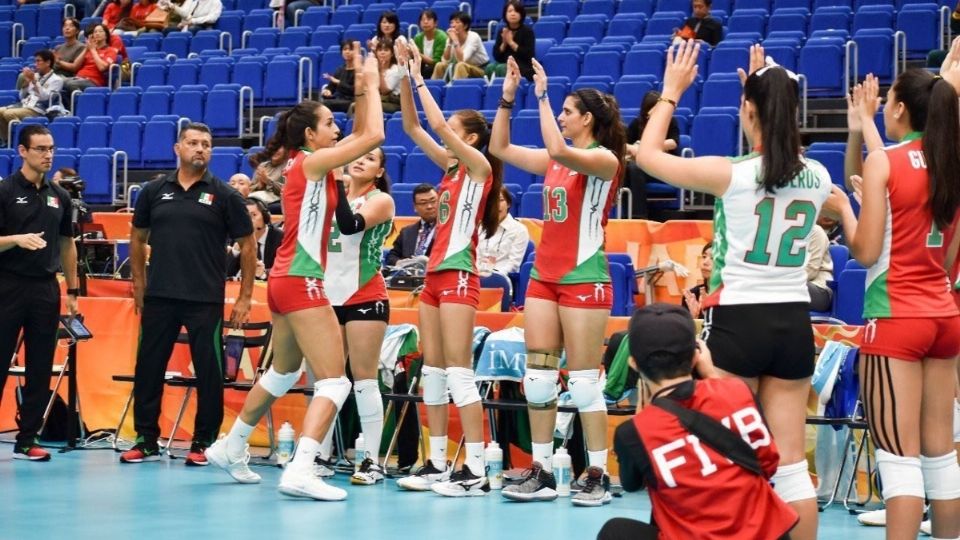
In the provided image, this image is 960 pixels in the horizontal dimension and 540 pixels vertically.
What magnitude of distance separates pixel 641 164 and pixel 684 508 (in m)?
1.38

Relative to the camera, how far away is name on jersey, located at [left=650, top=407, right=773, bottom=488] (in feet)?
12.5

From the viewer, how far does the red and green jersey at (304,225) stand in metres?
7.20

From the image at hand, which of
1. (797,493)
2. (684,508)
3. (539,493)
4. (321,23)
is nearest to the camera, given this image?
(684,508)

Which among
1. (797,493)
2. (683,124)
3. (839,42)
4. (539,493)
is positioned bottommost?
(539,493)

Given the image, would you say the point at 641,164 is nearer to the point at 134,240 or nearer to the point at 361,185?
the point at 361,185

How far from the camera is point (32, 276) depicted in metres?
8.62

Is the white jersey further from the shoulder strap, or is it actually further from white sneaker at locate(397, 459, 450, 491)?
white sneaker at locate(397, 459, 450, 491)

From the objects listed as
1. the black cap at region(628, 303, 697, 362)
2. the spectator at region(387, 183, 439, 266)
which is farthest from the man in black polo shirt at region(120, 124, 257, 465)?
the black cap at region(628, 303, 697, 362)

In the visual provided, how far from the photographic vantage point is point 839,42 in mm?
13445

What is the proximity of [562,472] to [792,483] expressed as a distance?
286 centimetres

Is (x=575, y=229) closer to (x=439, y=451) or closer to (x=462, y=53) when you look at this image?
(x=439, y=451)

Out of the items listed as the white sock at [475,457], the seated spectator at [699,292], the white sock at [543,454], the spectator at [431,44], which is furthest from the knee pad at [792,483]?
Answer: the spectator at [431,44]

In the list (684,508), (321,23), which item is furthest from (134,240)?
(321,23)

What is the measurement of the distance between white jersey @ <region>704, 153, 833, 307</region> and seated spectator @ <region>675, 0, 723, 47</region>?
32.5 ft
